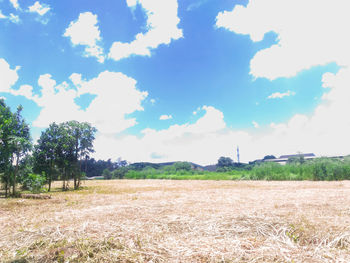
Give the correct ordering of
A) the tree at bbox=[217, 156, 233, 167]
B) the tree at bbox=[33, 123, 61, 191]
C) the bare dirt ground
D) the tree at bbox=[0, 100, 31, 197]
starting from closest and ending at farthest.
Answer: the bare dirt ground, the tree at bbox=[0, 100, 31, 197], the tree at bbox=[33, 123, 61, 191], the tree at bbox=[217, 156, 233, 167]

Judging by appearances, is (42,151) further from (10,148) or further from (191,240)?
(191,240)

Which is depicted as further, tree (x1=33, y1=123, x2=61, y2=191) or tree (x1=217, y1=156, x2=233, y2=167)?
tree (x1=217, y1=156, x2=233, y2=167)

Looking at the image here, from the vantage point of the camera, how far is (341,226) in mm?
4641

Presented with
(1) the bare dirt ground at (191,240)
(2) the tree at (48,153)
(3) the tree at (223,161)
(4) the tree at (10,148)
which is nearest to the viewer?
(1) the bare dirt ground at (191,240)

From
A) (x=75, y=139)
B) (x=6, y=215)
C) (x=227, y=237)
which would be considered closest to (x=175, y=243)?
(x=227, y=237)

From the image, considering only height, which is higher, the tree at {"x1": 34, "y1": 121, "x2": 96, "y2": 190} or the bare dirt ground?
the tree at {"x1": 34, "y1": 121, "x2": 96, "y2": 190}

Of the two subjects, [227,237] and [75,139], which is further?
[75,139]

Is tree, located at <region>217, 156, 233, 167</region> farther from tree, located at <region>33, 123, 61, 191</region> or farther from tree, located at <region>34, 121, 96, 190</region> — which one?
tree, located at <region>33, 123, 61, 191</region>

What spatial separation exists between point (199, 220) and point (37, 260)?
362 cm

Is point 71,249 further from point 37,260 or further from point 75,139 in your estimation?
point 75,139

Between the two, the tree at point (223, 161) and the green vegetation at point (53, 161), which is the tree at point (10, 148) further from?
the tree at point (223, 161)

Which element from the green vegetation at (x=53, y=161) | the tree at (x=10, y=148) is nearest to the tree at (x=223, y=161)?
the green vegetation at (x=53, y=161)

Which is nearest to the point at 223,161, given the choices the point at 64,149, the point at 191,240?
the point at 64,149

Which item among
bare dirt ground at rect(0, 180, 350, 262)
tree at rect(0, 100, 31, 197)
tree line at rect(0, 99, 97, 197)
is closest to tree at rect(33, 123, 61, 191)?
tree line at rect(0, 99, 97, 197)
